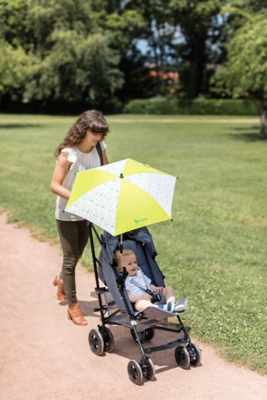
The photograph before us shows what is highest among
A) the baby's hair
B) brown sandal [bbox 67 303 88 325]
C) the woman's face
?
the woman's face

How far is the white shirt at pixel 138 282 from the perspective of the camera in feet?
13.4

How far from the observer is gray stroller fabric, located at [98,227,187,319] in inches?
158

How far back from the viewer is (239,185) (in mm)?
12383

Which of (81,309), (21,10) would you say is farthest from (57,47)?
(81,309)

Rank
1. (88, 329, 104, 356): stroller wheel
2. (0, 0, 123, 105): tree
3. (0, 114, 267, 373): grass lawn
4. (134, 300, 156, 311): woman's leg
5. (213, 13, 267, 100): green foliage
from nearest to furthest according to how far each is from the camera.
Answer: (134, 300, 156, 311): woman's leg, (88, 329, 104, 356): stroller wheel, (0, 114, 267, 373): grass lawn, (213, 13, 267, 100): green foliage, (0, 0, 123, 105): tree

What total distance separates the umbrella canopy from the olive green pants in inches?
29.4

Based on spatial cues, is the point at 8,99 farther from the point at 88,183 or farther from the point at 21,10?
the point at 88,183

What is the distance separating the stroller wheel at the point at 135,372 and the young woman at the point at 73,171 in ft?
3.71

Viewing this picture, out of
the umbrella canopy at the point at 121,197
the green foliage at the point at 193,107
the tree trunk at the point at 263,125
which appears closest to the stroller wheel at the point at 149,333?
the umbrella canopy at the point at 121,197

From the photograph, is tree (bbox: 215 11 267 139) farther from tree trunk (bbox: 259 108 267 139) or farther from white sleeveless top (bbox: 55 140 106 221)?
white sleeveless top (bbox: 55 140 106 221)

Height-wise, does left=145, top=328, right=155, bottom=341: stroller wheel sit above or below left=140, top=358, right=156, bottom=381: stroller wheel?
below

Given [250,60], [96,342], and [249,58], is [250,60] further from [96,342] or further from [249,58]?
[96,342]

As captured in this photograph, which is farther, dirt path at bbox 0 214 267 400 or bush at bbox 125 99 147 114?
bush at bbox 125 99 147 114

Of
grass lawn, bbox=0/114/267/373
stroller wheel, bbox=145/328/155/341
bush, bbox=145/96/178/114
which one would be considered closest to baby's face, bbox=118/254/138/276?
stroller wheel, bbox=145/328/155/341
